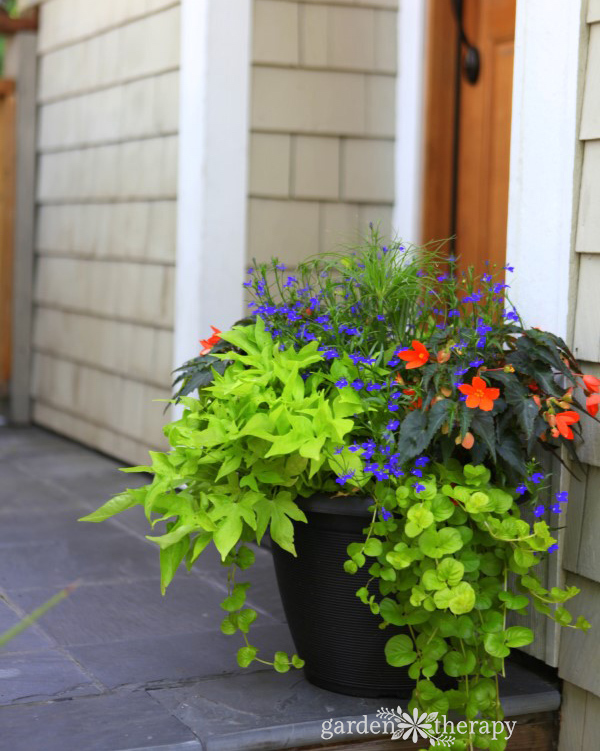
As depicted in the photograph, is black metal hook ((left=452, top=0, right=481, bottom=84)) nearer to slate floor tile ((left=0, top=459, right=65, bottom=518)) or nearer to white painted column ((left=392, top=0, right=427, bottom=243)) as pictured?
white painted column ((left=392, top=0, right=427, bottom=243))

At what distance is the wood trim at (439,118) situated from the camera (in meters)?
3.59

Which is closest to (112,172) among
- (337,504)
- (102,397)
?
(102,397)

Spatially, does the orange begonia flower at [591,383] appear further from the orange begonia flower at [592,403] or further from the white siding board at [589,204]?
the white siding board at [589,204]

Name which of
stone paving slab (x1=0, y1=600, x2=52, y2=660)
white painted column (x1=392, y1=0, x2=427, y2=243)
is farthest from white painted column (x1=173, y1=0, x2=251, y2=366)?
stone paving slab (x1=0, y1=600, x2=52, y2=660)

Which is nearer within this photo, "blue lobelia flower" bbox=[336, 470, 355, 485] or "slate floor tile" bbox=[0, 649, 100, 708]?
"blue lobelia flower" bbox=[336, 470, 355, 485]

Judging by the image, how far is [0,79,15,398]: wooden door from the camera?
5.26 m

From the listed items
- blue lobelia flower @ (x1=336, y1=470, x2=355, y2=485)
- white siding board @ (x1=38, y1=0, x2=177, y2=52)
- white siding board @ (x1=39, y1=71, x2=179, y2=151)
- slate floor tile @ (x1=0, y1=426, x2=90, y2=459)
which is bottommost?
slate floor tile @ (x1=0, y1=426, x2=90, y2=459)

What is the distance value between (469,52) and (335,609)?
6.85 feet

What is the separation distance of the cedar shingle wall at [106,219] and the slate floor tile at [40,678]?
69.8 inches

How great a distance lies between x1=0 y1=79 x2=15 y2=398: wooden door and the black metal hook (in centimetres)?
253

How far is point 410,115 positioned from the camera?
12.2 feet

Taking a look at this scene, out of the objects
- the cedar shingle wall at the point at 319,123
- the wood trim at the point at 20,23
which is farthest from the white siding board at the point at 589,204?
the wood trim at the point at 20,23

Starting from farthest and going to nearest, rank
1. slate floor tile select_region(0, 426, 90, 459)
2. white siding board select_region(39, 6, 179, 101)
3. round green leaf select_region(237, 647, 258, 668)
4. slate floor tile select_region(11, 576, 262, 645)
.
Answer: slate floor tile select_region(0, 426, 90, 459)
white siding board select_region(39, 6, 179, 101)
slate floor tile select_region(11, 576, 262, 645)
round green leaf select_region(237, 647, 258, 668)

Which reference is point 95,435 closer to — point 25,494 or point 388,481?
point 25,494
